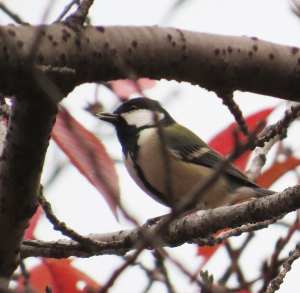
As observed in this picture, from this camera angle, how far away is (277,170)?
2.45m

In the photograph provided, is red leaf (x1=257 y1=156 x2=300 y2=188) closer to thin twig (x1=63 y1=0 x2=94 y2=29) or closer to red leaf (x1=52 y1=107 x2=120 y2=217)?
red leaf (x1=52 y1=107 x2=120 y2=217)

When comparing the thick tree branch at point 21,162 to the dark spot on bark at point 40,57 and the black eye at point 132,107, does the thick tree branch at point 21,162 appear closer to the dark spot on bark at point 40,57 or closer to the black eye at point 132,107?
the dark spot on bark at point 40,57

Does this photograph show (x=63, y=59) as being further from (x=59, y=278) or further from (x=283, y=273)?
(x=283, y=273)

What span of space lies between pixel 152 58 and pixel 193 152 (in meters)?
2.26

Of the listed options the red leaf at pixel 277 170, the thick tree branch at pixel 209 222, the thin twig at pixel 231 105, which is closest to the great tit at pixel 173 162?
the red leaf at pixel 277 170

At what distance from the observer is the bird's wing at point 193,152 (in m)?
3.46

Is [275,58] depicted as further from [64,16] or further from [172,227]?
[172,227]

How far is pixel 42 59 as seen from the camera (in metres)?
1.19

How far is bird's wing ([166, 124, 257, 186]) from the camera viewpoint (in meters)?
3.46

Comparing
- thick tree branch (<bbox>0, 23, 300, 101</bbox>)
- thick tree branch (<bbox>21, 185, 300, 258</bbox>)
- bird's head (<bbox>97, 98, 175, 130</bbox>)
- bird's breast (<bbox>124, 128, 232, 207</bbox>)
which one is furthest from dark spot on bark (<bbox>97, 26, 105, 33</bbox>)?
bird's head (<bbox>97, 98, 175, 130</bbox>)

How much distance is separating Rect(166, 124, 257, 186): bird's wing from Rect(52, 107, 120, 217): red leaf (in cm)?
177

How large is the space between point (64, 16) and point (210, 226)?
1050mm

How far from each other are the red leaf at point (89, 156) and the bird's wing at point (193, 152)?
1768 mm

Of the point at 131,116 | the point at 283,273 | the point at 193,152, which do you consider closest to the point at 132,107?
the point at 131,116
